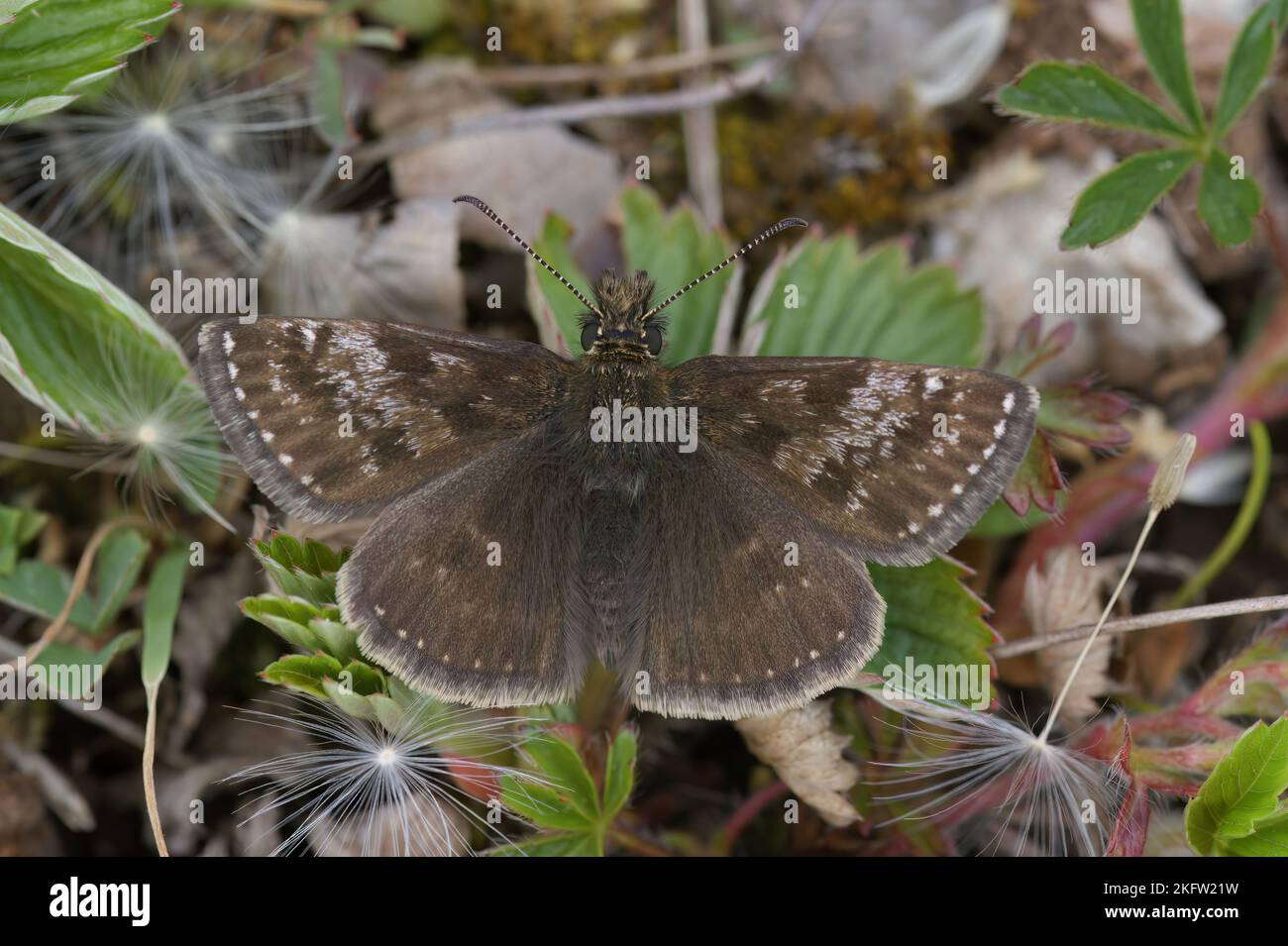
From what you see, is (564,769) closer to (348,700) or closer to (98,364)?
(348,700)

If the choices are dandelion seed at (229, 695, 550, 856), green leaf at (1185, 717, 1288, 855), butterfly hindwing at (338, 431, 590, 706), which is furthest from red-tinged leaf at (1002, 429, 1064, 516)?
dandelion seed at (229, 695, 550, 856)

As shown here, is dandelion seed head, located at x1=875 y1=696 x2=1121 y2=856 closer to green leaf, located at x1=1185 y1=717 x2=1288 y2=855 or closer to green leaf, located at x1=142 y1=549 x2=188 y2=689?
green leaf, located at x1=1185 y1=717 x2=1288 y2=855

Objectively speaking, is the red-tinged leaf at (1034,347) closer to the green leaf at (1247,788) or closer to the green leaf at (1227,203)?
the green leaf at (1227,203)

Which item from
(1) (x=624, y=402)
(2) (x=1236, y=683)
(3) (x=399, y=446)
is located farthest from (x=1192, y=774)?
(3) (x=399, y=446)

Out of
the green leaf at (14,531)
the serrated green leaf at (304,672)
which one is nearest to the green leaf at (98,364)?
the green leaf at (14,531)

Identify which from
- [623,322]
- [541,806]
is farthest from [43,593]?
[623,322]
